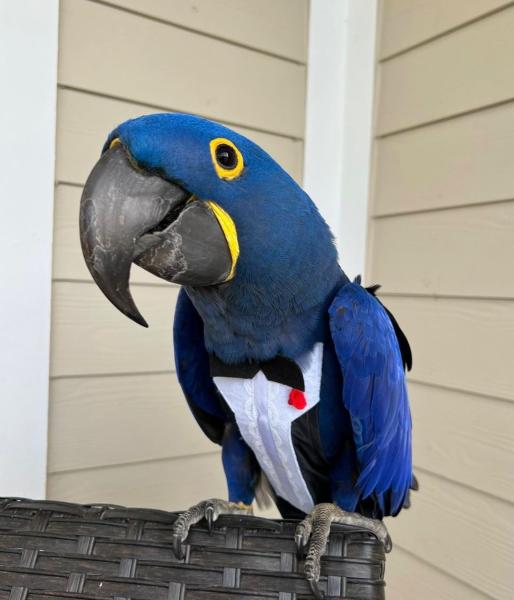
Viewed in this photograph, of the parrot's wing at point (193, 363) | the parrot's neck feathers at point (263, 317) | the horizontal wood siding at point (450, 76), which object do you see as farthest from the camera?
the horizontal wood siding at point (450, 76)

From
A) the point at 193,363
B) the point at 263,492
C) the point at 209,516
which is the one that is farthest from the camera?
the point at 263,492

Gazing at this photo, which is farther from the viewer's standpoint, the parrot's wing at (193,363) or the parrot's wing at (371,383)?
the parrot's wing at (193,363)

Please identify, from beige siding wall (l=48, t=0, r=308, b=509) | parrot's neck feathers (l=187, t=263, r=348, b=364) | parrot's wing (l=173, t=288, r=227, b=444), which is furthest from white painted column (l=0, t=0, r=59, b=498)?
parrot's neck feathers (l=187, t=263, r=348, b=364)

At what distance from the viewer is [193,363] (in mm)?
826

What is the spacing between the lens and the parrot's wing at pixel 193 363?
2.63 ft

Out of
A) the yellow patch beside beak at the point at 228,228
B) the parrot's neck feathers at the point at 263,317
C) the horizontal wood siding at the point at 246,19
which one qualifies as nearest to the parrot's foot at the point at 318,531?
the parrot's neck feathers at the point at 263,317

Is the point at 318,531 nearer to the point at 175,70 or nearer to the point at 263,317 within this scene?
the point at 263,317

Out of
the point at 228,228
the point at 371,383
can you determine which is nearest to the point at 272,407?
the point at 371,383

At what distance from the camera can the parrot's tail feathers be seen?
90 cm

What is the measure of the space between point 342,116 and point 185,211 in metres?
0.87

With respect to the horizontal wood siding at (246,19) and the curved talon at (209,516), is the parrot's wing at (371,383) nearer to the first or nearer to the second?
the curved talon at (209,516)

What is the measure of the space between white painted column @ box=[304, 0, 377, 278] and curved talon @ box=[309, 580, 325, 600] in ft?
2.80

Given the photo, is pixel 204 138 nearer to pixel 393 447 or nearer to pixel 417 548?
pixel 393 447

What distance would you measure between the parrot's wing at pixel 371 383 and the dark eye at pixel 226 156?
236 mm
